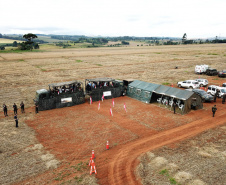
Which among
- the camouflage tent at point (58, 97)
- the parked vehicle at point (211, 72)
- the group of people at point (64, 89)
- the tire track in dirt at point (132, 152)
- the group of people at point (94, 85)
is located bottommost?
the tire track in dirt at point (132, 152)

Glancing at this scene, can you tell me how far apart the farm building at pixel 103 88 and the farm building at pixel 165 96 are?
6.37 feet

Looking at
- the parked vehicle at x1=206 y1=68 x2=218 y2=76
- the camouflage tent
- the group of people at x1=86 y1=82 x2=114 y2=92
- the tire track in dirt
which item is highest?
the parked vehicle at x1=206 y1=68 x2=218 y2=76

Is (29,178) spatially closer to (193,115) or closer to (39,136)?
(39,136)

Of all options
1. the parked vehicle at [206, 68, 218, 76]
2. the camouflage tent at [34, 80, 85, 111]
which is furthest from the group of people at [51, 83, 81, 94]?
the parked vehicle at [206, 68, 218, 76]

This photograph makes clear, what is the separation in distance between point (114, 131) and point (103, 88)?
1119 centimetres

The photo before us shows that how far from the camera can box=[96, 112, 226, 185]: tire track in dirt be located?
1200cm

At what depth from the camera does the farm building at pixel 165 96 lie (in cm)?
2286

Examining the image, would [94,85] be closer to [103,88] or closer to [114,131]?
[103,88]

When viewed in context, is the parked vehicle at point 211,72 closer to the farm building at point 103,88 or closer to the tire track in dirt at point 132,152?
the farm building at point 103,88

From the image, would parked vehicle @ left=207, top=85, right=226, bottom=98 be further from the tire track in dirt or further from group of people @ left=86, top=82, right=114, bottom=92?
group of people @ left=86, top=82, right=114, bottom=92

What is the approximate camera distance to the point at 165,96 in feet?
84.3

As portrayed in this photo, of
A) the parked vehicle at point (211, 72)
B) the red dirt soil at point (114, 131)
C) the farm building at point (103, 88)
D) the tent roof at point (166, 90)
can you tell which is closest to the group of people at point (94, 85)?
the farm building at point (103, 88)

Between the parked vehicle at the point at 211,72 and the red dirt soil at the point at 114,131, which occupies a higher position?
the parked vehicle at the point at 211,72

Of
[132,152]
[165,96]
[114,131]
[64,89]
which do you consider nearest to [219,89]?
[165,96]
